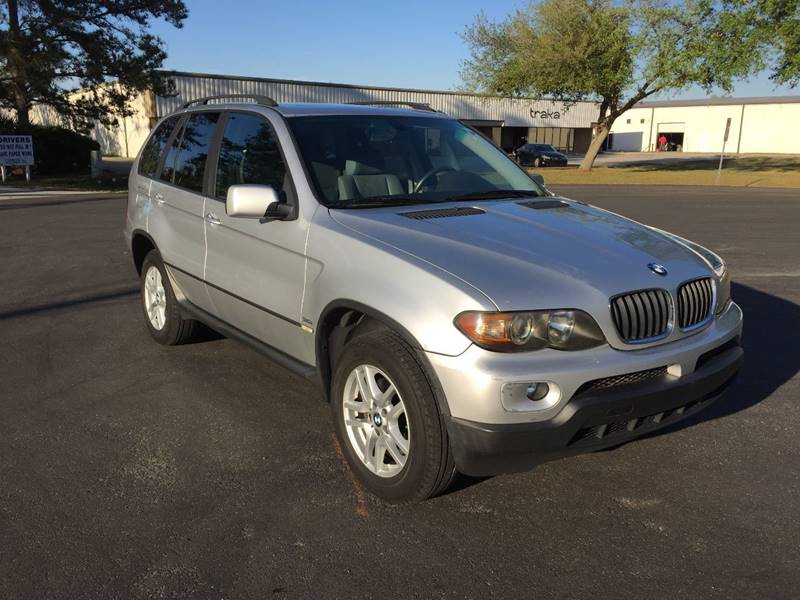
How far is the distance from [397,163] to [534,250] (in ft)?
4.41

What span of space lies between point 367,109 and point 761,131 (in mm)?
75273

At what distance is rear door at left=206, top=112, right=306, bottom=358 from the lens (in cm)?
373

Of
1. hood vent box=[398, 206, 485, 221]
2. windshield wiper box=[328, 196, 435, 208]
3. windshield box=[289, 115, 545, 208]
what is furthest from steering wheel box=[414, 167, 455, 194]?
hood vent box=[398, 206, 485, 221]

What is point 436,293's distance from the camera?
2846mm

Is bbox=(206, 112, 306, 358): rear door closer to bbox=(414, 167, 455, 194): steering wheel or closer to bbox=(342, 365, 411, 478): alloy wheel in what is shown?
bbox=(342, 365, 411, 478): alloy wheel

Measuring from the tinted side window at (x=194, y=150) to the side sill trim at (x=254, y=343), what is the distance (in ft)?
2.84

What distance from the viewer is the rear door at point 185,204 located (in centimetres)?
470

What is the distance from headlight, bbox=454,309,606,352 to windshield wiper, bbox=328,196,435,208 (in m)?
1.22

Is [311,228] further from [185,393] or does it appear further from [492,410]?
[185,393]

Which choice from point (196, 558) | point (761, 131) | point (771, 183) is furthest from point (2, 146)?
point (761, 131)

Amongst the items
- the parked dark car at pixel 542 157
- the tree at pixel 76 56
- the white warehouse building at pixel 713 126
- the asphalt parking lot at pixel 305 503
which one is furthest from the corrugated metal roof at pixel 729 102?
the asphalt parking lot at pixel 305 503

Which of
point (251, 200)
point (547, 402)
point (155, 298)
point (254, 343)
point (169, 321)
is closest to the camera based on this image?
point (547, 402)

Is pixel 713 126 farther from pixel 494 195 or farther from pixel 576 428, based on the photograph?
pixel 576 428

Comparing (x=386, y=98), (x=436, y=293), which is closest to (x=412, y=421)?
(x=436, y=293)
